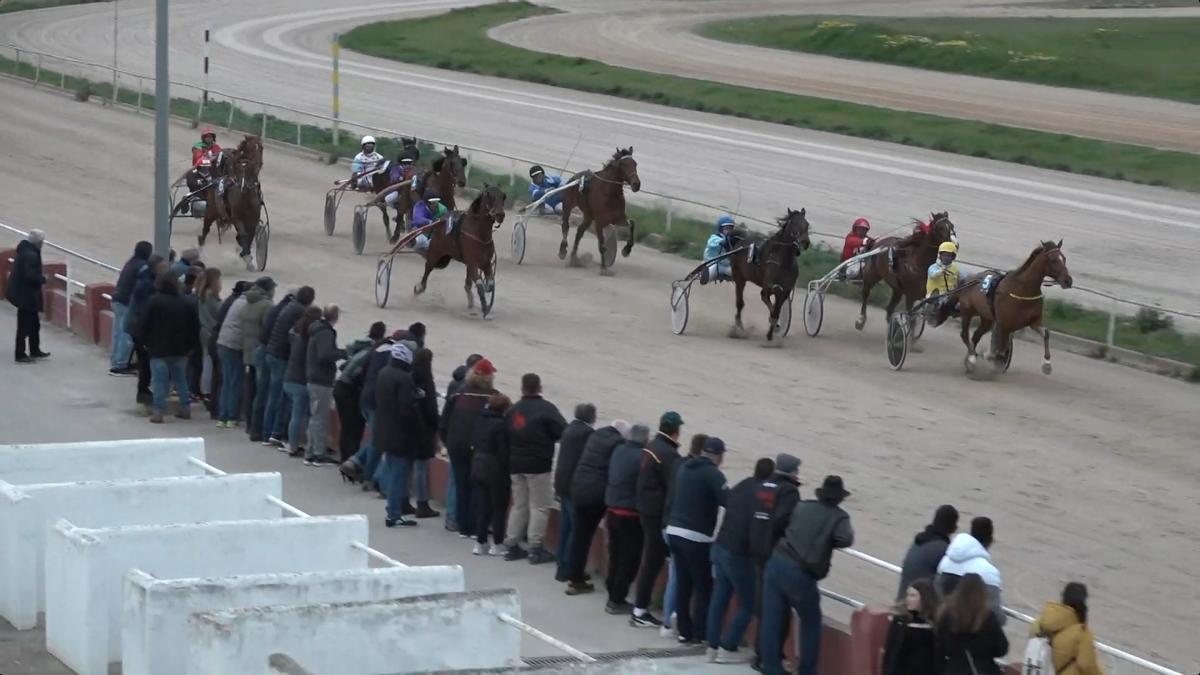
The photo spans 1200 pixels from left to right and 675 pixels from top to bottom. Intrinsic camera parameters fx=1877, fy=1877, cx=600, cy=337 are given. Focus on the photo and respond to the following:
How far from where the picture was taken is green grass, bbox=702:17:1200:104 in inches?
1873

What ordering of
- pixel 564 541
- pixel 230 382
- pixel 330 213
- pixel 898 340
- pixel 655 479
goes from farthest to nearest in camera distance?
pixel 330 213
pixel 898 340
pixel 230 382
pixel 564 541
pixel 655 479

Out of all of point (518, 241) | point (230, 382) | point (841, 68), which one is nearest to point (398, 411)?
point (230, 382)

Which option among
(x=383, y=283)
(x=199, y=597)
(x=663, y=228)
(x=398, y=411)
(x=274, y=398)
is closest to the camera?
(x=199, y=597)

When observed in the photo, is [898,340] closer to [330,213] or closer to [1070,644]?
[330,213]

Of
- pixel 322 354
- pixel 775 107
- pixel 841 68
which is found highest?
pixel 841 68

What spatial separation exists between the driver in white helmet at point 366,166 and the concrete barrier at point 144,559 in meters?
15.7

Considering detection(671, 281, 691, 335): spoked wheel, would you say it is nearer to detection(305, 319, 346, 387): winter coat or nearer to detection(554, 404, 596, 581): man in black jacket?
detection(305, 319, 346, 387): winter coat

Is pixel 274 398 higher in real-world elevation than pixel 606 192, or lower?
lower

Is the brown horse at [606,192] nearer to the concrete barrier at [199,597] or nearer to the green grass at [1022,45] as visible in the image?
the concrete barrier at [199,597]

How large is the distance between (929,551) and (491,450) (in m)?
4.06

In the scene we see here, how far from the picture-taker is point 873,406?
17531mm

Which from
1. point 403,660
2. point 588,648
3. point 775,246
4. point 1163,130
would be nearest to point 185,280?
point 775,246

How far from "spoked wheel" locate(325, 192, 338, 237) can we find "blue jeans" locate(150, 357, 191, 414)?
10961 millimetres

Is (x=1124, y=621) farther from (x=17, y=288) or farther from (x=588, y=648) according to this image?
(x=17, y=288)
